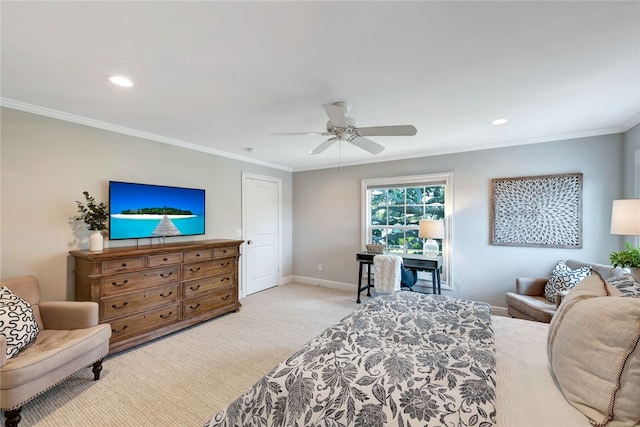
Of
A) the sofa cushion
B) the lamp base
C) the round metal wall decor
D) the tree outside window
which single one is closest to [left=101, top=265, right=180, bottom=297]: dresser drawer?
the tree outside window

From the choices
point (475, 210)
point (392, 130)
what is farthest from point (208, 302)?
point (475, 210)

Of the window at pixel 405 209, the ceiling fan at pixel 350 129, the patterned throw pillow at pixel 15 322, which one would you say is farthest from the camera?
the window at pixel 405 209

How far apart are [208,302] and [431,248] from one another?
3.39 m

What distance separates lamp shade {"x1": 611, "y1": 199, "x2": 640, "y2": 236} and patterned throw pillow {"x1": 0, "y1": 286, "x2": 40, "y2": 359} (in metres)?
4.74

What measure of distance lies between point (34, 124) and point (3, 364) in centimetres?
216

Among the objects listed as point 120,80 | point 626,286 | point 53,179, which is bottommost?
point 626,286

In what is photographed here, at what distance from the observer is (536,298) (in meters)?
3.09

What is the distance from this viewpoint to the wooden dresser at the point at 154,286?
2594 millimetres

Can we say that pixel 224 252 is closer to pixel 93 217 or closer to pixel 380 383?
pixel 93 217

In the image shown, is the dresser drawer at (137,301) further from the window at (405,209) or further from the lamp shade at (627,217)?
the lamp shade at (627,217)

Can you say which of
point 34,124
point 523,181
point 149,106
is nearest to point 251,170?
point 149,106

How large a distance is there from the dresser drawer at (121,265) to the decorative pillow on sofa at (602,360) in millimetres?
3422

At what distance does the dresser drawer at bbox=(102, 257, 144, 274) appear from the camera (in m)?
2.59

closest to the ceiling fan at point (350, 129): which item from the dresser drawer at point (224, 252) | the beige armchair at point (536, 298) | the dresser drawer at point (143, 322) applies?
the dresser drawer at point (224, 252)
